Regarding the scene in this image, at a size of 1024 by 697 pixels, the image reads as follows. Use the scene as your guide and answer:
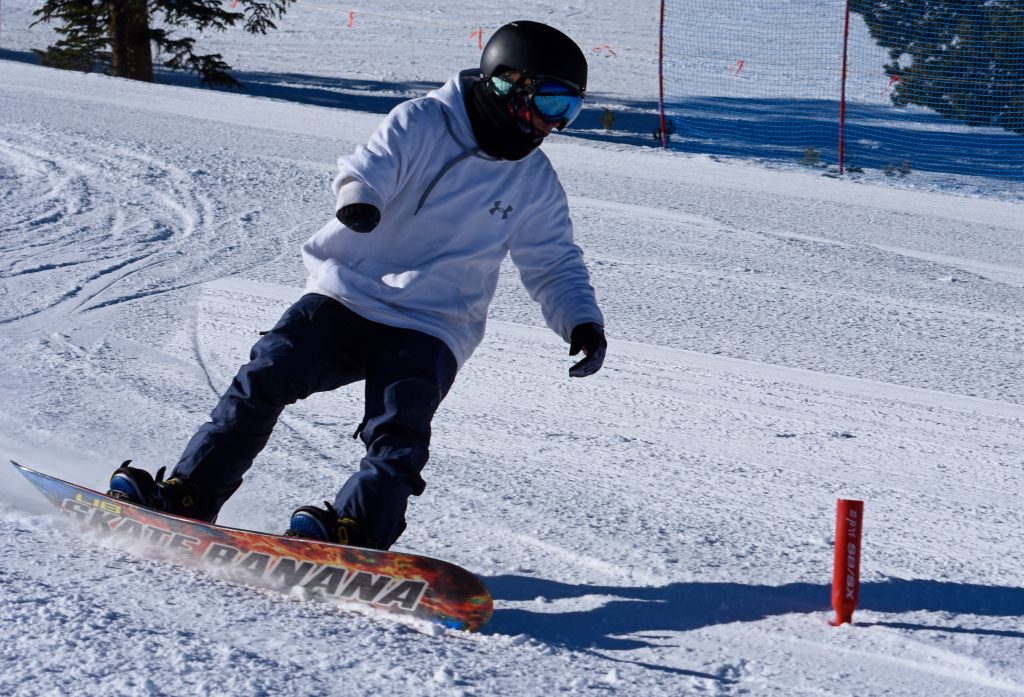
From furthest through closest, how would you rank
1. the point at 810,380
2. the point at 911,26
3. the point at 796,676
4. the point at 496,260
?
the point at 911,26 → the point at 810,380 → the point at 496,260 → the point at 796,676

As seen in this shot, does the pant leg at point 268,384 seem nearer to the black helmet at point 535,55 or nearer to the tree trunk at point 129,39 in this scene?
the black helmet at point 535,55

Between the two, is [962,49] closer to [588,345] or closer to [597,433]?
[597,433]

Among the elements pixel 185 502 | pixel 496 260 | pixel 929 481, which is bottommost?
pixel 929 481

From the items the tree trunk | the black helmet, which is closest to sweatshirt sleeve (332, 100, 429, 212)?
the black helmet

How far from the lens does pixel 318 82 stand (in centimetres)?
2181

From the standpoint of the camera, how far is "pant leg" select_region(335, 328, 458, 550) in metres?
2.88

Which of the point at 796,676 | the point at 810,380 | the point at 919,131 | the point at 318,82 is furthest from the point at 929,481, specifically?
the point at 318,82

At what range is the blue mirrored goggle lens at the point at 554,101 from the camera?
10.5 feet

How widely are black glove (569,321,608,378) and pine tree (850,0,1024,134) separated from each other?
Result: 37.1 ft

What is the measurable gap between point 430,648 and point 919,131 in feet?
48.3

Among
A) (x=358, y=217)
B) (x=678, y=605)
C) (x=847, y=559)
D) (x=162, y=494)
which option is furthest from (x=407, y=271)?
(x=847, y=559)

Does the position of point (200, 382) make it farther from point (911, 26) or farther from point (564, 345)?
point (911, 26)

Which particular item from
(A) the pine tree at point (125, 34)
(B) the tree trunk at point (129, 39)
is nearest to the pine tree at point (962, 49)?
(A) the pine tree at point (125, 34)

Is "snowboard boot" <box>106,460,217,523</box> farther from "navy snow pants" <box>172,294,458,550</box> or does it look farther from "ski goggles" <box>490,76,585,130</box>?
"ski goggles" <box>490,76,585,130</box>
